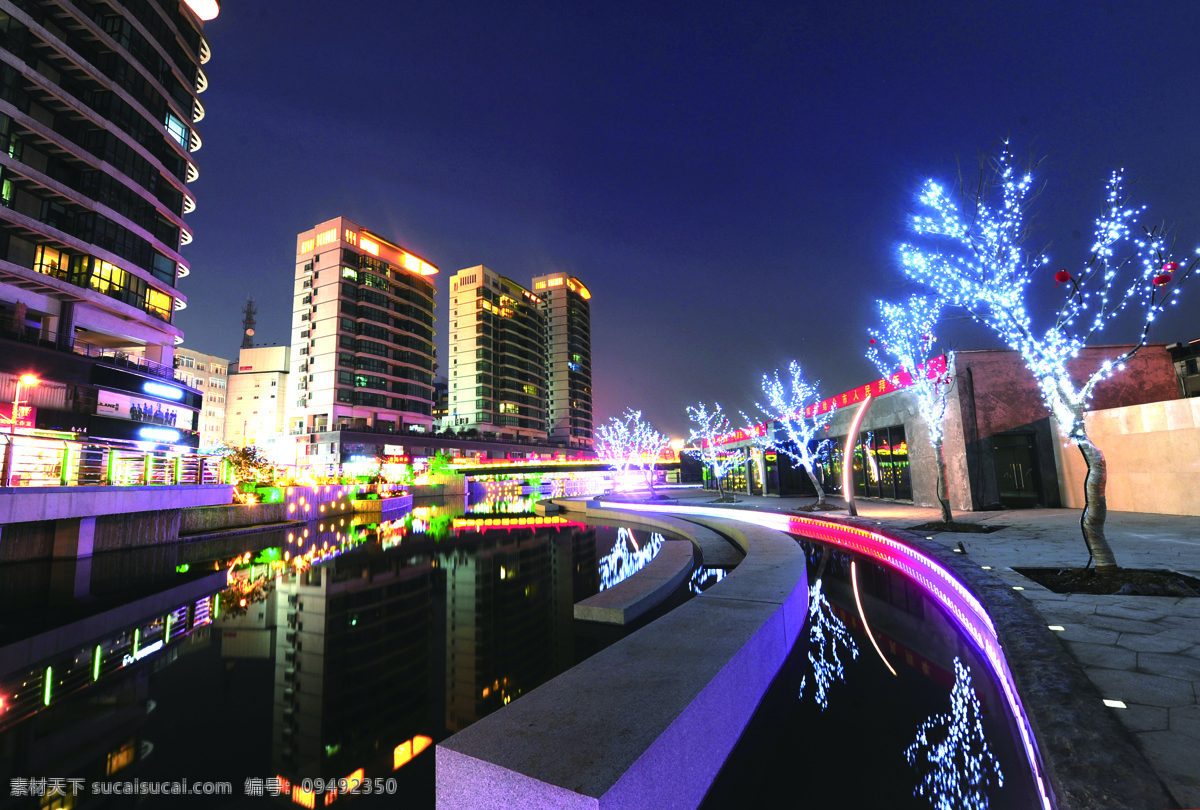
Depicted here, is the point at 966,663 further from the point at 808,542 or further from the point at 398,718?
the point at 808,542

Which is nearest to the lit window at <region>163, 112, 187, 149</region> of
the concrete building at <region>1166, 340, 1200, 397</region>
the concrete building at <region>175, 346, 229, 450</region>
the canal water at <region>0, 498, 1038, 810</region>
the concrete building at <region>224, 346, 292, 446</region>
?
the canal water at <region>0, 498, 1038, 810</region>

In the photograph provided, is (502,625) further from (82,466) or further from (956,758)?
(82,466)

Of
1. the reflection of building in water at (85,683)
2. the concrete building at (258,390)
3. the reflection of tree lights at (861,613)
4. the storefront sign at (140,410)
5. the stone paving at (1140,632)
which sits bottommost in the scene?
the reflection of tree lights at (861,613)

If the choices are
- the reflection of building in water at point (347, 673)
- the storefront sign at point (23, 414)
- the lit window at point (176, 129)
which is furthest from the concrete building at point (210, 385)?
the reflection of building in water at point (347, 673)

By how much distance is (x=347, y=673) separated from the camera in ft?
20.8

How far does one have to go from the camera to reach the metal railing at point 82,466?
13390mm

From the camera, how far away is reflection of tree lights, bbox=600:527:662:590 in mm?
11953

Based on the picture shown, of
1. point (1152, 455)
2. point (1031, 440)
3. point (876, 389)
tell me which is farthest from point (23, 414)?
point (1152, 455)

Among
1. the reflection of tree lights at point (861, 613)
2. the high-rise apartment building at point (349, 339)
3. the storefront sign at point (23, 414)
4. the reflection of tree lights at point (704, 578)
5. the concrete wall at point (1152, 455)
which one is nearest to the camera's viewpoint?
the reflection of tree lights at point (861, 613)

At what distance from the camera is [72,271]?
106 feet

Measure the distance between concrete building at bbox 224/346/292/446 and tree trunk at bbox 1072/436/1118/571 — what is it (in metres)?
115

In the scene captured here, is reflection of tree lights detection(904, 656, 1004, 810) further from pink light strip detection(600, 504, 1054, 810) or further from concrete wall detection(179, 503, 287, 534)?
concrete wall detection(179, 503, 287, 534)

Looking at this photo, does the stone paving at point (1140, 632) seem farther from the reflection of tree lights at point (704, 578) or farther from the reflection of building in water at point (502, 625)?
the reflection of building in water at point (502, 625)

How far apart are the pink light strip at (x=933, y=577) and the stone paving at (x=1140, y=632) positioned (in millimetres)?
644
